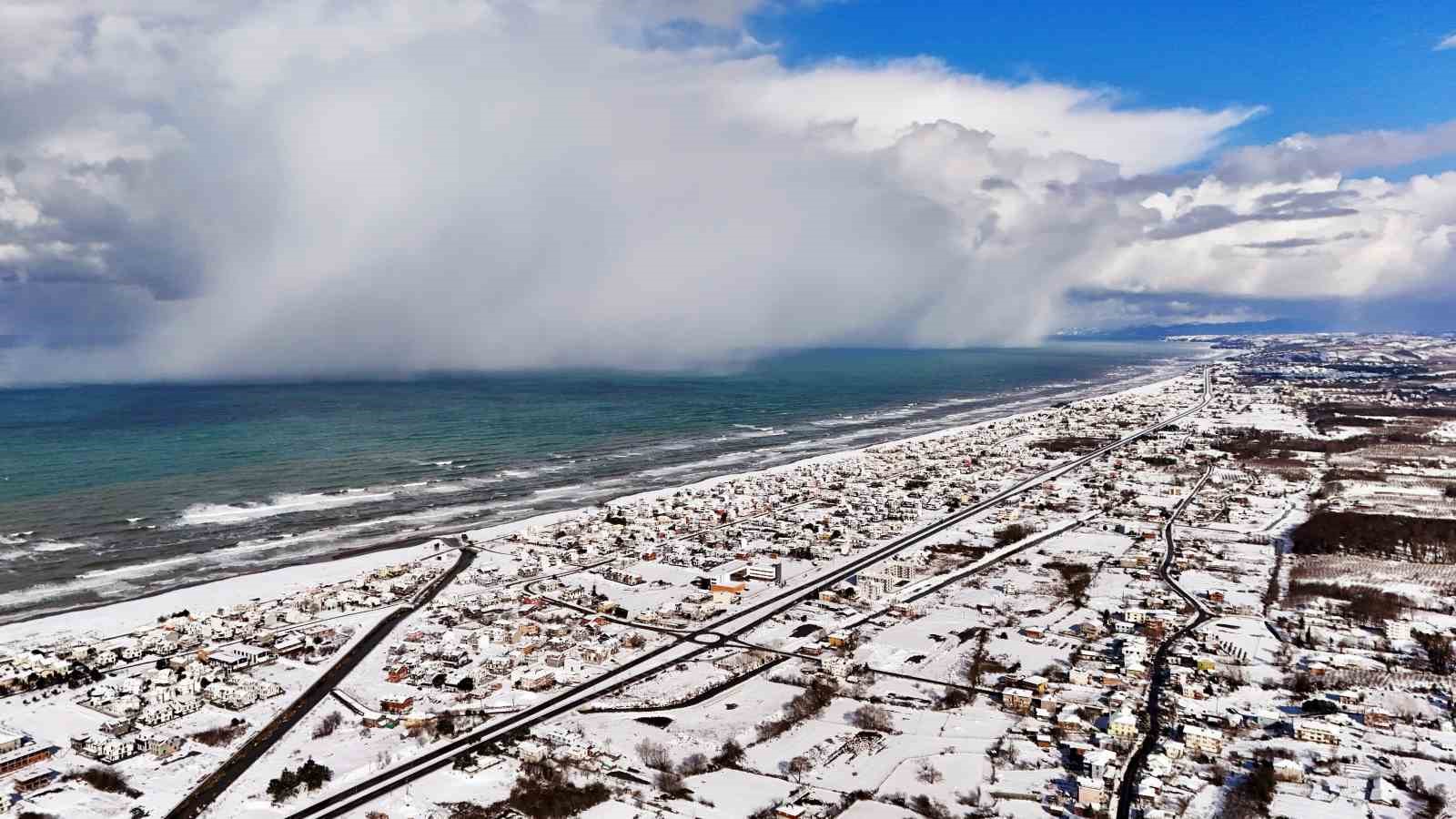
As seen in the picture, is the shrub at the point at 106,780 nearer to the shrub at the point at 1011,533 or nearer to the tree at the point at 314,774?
the tree at the point at 314,774

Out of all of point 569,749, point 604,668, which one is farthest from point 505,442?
point 569,749

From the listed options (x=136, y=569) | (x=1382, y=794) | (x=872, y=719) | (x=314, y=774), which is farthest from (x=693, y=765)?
(x=136, y=569)

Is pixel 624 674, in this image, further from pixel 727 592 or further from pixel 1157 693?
pixel 1157 693

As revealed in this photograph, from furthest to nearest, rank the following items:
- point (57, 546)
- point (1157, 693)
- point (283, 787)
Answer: point (57, 546), point (1157, 693), point (283, 787)

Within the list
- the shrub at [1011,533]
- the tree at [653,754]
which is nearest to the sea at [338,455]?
the shrub at [1011,533]

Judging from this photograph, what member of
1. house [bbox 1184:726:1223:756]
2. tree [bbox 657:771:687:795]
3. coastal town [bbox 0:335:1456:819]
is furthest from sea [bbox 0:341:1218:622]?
house [bbox 1184:726:1223:756]
